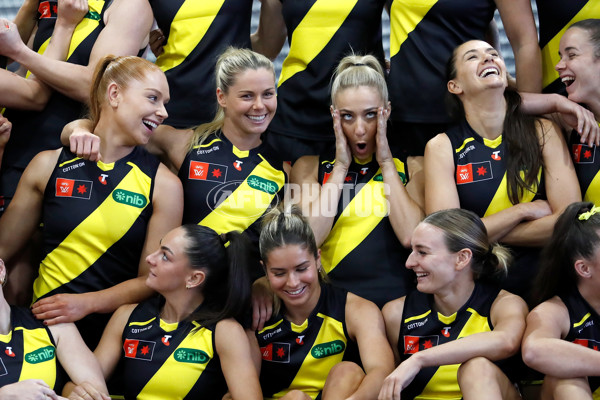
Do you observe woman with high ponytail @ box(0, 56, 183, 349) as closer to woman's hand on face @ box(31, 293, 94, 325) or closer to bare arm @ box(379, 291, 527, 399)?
woman's hand on face @ box(31, 293, 94, 325)

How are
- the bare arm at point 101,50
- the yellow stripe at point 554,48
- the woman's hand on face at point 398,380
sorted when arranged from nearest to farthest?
the woman's hand on face at point 398,380 → the bare arm at point 101,50 → the yellow stripe at point 554,48

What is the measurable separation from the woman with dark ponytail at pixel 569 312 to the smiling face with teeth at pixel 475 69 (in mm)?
528

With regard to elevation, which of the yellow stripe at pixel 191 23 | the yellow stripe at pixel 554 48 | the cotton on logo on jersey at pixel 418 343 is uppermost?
the yellow stripe at pixel 191 23

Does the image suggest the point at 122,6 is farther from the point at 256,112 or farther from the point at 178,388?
the point at 178,388

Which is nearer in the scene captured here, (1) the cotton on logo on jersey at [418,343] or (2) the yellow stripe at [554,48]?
(1) the cotton on logo on jersey at [418,343]

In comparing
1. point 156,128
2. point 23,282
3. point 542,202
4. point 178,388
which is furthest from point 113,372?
point 542,202

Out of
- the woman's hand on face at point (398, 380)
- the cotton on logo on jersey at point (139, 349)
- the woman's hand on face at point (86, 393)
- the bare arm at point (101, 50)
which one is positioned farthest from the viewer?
the bare arm at point (101, 50)

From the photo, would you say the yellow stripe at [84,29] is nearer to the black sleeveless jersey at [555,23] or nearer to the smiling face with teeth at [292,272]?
the smiling face with teeth at [292,272]

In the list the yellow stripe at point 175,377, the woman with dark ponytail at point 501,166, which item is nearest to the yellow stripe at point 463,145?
the woman with dark ponytail at point 501,166

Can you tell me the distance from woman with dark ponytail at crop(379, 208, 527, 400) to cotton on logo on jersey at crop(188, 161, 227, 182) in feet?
2.35

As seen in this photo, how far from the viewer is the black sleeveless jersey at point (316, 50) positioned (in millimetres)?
3396

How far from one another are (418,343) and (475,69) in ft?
3.08

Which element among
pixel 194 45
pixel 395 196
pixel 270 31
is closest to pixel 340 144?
pixel 395 196

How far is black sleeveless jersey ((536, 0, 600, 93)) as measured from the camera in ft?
10.9
